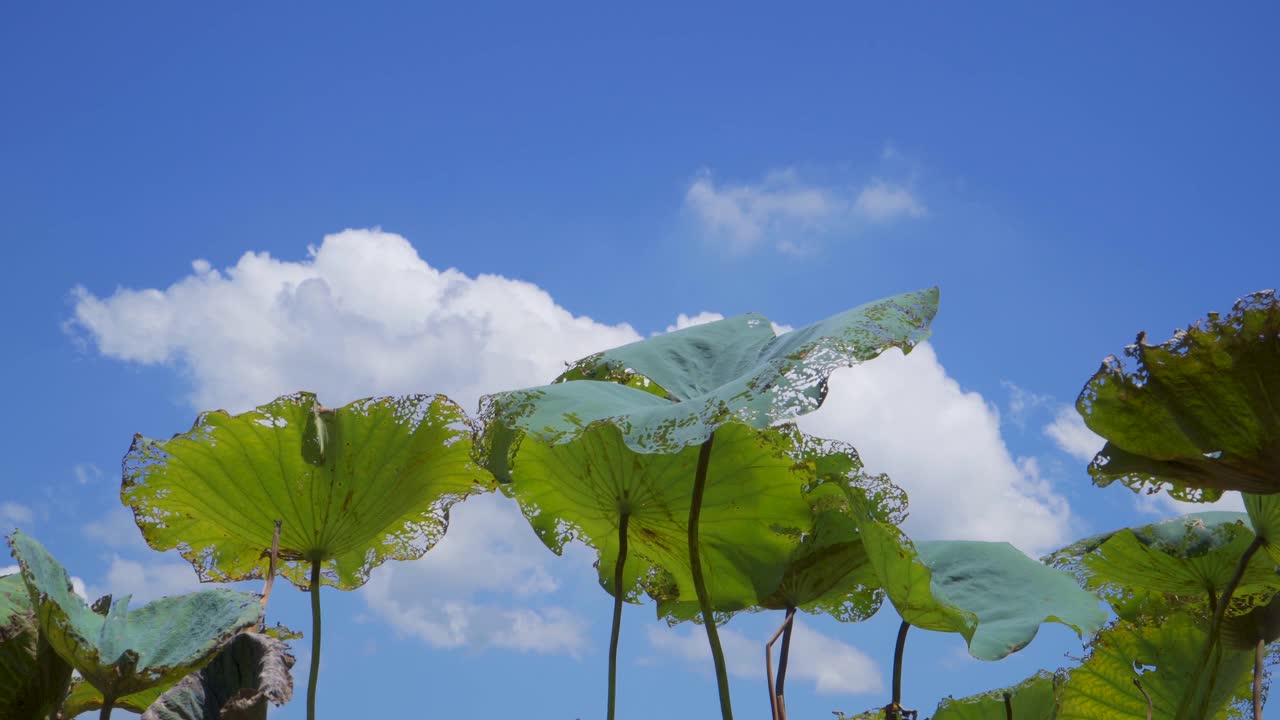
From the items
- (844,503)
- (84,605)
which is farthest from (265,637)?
(844,503)

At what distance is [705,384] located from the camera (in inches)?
55.1

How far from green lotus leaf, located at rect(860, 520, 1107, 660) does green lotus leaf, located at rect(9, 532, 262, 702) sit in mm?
756

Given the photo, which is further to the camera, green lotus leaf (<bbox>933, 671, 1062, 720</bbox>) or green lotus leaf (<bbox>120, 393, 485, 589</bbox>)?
green lotus leaf (<bbox>933, 671, 1062, 720</bbox>)

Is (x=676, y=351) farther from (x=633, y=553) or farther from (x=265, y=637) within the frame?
(x=265, y=637)

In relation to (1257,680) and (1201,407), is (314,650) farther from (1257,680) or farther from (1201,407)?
(1257,680)

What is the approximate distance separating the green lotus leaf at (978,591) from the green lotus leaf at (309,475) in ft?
1.95

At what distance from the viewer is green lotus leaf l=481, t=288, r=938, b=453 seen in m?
0.98

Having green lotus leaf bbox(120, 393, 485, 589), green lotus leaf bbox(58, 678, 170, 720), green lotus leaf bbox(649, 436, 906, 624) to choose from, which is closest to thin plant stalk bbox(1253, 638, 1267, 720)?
green lotus leaf bbox(649, 436, 906, 624)

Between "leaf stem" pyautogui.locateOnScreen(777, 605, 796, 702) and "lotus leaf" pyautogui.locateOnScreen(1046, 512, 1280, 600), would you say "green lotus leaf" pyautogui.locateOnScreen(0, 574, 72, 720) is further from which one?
"lotus leaf" pyautogui.locateOnScreen(1046, 512, 1280, 600)

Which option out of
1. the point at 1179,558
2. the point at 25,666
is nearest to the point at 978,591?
the point at 1179,558

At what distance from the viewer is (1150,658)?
201cm

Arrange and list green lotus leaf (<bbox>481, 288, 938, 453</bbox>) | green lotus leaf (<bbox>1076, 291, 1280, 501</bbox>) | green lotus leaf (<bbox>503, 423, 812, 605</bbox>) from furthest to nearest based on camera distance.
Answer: green lotus leaf (<bbox>503, 423, 812, 605</bbox>), green lotus leaf (<bbox>1076, 291, 1280, 501</bbox>), green lotus leaf (<bbox>481, 288, 938, 453</bbox>)

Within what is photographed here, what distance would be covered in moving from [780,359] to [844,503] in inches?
15.5

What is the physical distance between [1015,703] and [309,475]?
1.16 meters
